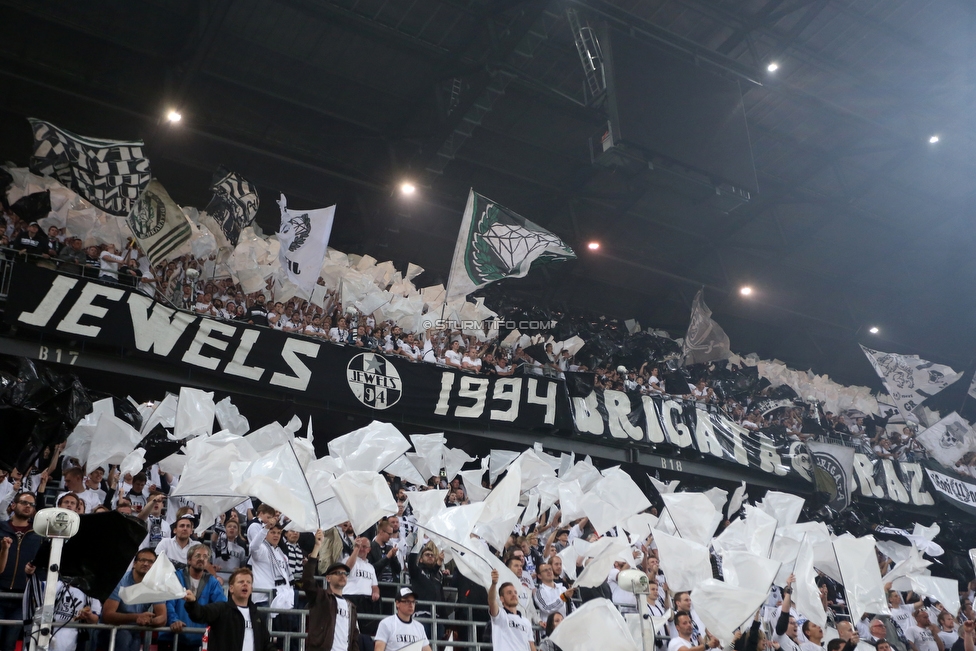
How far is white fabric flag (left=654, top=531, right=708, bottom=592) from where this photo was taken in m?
8.24

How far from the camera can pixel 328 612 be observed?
6555mm

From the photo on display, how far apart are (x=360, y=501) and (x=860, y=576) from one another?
5.56 metres

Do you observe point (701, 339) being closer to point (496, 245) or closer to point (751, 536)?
point (496, 245)

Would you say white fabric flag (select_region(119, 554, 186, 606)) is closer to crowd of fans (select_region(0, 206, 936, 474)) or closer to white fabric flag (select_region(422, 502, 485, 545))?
white fabric flag (select_region(422, 502, 485, 545))

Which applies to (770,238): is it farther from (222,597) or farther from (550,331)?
(222,597)

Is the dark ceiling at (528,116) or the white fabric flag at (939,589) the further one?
the dark ceiling at (528,116)

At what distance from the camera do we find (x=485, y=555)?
24.2 feet

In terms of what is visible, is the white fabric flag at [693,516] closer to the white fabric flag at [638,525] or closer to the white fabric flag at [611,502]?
the white fabric flag at [611,502]

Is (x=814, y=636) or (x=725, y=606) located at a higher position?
(x=725, y=606)

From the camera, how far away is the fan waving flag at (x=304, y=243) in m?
13.7

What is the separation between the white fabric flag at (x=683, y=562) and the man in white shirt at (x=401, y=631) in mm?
2727

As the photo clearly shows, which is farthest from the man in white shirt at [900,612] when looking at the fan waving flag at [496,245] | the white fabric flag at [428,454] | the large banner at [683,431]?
the fan waving flag at [496,245]

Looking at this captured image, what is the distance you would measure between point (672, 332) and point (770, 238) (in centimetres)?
446

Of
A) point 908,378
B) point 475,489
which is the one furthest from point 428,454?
point 908,378
